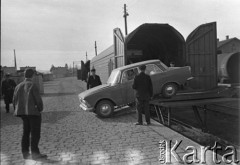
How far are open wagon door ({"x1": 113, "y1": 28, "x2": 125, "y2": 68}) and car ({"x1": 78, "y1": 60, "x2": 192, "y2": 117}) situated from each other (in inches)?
86.6

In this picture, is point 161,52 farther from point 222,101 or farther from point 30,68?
point 30,68

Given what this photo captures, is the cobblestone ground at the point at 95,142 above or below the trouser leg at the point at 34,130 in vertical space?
below

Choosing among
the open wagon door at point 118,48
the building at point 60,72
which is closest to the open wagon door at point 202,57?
the open wagon door at point 118,48

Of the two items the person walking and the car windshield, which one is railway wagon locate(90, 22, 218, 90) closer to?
the car windshield

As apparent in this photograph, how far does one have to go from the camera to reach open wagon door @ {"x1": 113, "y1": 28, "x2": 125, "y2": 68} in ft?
35.5

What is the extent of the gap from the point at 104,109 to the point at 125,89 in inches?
39.7

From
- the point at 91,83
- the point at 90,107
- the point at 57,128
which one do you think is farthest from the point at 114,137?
the point at 91,83

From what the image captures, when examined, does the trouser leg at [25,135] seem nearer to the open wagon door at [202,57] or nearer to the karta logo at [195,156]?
the karta logo at [195,156]

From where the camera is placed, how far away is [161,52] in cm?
1372

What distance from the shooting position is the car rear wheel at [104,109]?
8469 millimetres

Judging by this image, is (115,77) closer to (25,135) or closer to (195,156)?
(25,135)

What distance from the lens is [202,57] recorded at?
34.4 ft

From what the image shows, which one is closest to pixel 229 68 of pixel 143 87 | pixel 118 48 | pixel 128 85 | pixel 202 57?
pixel 202 57

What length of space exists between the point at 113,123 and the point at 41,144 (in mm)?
2529
